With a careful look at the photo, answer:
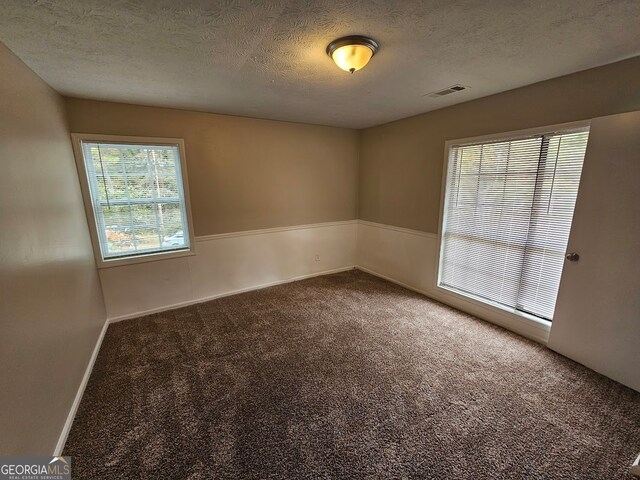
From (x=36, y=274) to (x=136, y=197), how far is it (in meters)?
1.65

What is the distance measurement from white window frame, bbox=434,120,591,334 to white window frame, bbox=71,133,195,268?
10.2 feet

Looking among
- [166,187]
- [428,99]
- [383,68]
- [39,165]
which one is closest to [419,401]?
[383,68]

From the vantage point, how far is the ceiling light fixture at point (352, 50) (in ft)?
5.15

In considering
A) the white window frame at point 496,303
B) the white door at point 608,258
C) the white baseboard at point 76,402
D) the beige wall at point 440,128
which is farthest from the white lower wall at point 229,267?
the white door at point 608,258

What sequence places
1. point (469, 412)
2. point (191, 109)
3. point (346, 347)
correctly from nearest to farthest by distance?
point (469, 412)
point (346, 347)
point (191, 109)

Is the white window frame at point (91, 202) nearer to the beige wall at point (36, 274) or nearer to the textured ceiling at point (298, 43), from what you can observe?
the beige wall at point (36, 274)

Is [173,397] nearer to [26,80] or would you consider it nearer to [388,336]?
[388,336]

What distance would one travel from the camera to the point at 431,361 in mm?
2262

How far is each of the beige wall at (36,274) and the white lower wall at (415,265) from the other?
363 cm

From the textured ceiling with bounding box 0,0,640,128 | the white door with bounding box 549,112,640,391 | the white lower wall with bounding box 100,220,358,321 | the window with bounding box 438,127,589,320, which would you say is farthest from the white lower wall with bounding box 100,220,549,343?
the textured ceiling with bounding box 0,0,640,128

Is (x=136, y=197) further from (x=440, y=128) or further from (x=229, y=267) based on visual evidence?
(x=440, y=128)

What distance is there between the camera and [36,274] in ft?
4.99

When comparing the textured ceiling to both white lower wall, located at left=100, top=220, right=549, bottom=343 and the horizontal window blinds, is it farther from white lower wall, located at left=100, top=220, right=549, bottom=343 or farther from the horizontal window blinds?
white lower wall, located at left=100, top=220, right=549, bottom=343

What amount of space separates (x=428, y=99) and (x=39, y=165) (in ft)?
11.0
